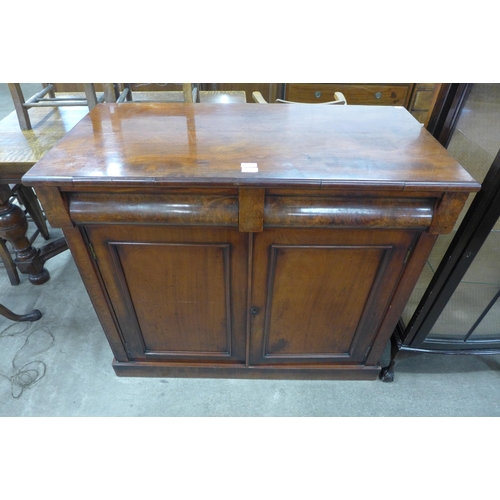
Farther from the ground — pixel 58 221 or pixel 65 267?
pixel 58 221

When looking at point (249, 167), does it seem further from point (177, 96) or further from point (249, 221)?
point (177, 96)

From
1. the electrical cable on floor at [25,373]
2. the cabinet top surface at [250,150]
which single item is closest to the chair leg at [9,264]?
the electrical cable on floor at [25,373]

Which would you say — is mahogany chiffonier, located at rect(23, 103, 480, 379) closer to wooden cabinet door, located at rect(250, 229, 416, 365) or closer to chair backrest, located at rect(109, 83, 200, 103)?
wooden cabinet door, located at rect(250, 229, 416, 365)

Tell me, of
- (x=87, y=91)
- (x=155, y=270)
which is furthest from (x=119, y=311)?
(x=87, y=91)

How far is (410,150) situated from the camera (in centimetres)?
101

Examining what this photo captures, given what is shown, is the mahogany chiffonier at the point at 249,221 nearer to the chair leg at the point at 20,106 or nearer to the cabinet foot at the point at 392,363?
the cabinet foot at the point at 392,363

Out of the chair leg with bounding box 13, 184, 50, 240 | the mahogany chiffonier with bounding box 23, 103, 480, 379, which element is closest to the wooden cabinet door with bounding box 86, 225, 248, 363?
the mahogany chiffonier with bounding box 23, 103, 480, 379

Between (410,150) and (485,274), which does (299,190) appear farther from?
(485,274)

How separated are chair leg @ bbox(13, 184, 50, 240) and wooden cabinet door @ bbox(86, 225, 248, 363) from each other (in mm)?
1072

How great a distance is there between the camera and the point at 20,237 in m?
1.70

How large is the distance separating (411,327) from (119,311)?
3.71 ft

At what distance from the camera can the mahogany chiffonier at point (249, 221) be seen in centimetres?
89

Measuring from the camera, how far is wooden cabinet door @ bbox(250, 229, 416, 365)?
1013mm

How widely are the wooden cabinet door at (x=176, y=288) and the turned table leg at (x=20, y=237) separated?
0.82m
